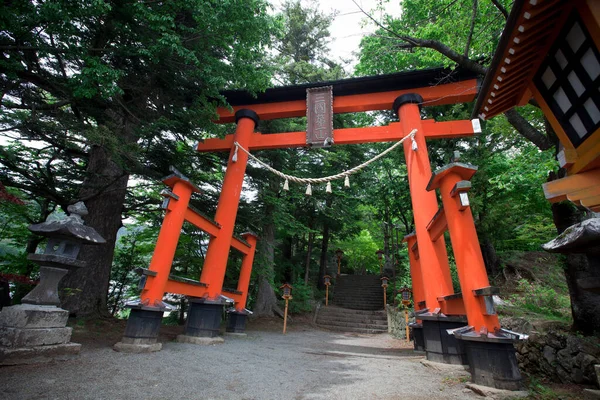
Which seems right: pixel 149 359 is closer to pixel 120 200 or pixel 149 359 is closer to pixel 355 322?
pixel 120 200

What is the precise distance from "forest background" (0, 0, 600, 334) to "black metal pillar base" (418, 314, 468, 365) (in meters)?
2.25

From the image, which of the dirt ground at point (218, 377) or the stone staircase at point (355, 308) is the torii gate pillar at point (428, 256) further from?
the stone staircase at point (355, 308)

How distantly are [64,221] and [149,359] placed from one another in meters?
2.30

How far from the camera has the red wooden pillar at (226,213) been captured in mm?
6191

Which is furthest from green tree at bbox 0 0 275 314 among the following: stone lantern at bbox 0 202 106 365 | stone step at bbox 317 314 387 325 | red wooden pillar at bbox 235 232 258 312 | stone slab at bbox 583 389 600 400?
stone step at bbox 317 314 387 325

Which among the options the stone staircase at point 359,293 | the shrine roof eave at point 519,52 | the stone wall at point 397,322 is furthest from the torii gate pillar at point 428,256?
the stone staircase at point 359,293

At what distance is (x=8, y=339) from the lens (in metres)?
3.29

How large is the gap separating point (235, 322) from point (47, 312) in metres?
4.58

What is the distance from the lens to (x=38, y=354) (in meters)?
3.35

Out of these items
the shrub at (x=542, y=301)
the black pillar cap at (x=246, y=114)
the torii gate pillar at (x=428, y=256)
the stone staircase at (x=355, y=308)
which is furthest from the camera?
the stone staircase at (x=355, y=308)

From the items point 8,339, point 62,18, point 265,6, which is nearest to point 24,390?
point 8,339

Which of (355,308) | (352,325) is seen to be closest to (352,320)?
(352,325)

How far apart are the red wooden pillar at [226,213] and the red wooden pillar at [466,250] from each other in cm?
455

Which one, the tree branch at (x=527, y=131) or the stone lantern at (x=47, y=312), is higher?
the tree branch at (x=527, y=131)
